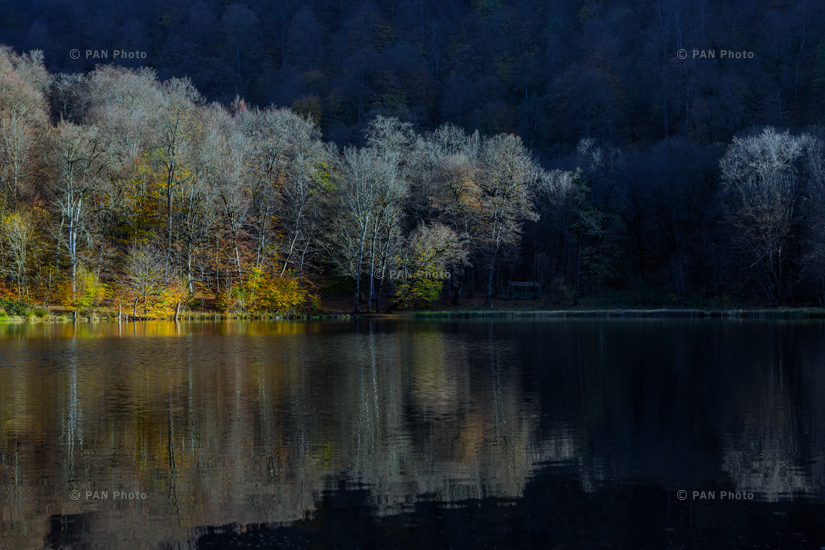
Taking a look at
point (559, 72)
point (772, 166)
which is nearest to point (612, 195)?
point (772, 166)

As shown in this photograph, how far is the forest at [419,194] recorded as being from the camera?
2019 inches

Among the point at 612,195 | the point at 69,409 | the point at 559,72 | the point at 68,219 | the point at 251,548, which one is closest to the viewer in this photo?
the point at 251,548

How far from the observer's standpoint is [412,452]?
496 inches

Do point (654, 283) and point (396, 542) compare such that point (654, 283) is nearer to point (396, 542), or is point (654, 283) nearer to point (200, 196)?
point (200, 196)

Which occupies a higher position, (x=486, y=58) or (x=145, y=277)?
(x=486, y=58)

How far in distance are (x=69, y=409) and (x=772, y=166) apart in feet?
170

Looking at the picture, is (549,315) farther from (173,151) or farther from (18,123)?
(18,123)

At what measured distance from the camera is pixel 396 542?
8.66 metres

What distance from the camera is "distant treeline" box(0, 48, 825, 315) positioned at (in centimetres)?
5056

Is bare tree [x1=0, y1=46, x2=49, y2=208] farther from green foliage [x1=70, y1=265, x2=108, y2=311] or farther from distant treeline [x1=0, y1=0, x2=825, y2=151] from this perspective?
distant treeline [x1=0, y1=0, x2=825, y2=151]

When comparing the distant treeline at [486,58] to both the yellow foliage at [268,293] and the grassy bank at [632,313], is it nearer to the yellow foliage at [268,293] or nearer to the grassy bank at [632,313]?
the grassy bank at [632,313]

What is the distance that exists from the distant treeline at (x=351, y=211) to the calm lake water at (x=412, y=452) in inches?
1088

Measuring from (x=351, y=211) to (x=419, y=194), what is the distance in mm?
7611

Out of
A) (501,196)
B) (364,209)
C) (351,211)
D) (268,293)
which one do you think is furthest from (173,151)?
(501,196)
